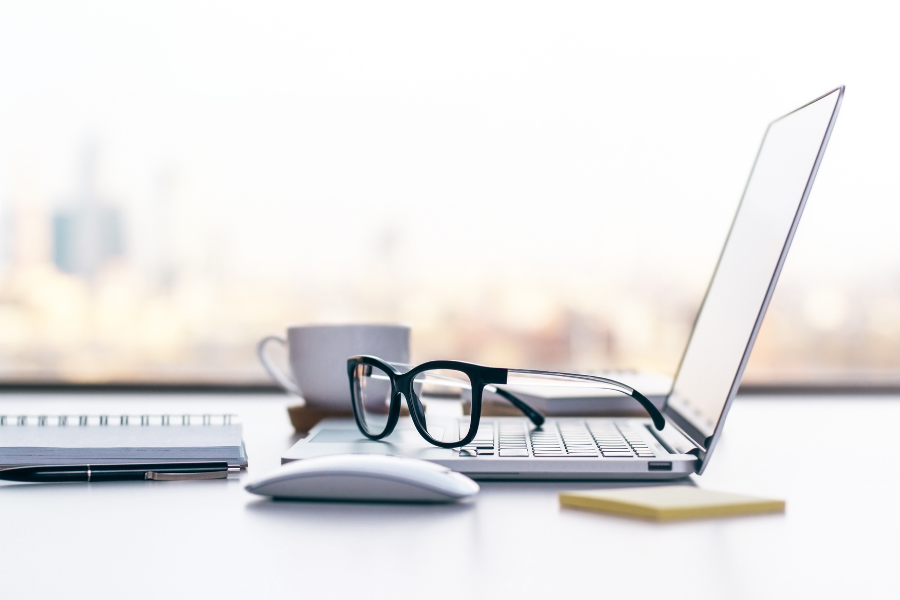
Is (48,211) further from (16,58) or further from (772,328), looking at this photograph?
(772,328)

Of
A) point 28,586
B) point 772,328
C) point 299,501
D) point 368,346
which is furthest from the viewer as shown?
point 772,328

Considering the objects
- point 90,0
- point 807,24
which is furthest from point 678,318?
point 90,0

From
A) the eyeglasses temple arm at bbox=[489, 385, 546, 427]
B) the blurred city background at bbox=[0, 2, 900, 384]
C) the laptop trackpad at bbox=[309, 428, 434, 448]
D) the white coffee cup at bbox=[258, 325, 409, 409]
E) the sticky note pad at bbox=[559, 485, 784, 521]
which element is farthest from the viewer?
the blurred city background at bbox=[0, 2, 900, 384]

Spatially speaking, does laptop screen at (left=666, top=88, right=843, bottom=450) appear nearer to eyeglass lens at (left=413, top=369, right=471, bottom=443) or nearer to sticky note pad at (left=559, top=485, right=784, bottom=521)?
sticky note pad at (left=559, top=485, right=784, bottom=521)

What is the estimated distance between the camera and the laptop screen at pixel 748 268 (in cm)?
73

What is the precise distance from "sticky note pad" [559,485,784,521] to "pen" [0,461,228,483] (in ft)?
1.08

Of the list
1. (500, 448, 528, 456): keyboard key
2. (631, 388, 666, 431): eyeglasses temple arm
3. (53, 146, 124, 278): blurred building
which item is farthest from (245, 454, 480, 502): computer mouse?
(53, 146, 124, 278): blurred building

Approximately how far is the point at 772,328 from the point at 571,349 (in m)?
0.48

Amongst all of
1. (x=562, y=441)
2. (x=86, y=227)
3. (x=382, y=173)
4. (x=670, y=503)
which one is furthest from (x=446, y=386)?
(x=86, y=227)

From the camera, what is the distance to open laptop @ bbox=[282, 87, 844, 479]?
0.71 meters

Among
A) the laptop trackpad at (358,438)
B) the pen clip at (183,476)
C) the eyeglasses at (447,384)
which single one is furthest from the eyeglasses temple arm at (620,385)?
the pen clip at (183,476)

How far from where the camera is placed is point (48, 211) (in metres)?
2.03

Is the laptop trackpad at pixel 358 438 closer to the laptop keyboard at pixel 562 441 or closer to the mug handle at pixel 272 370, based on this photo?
the laptop keyboard at pixel 562 441

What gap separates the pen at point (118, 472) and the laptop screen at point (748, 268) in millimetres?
451
